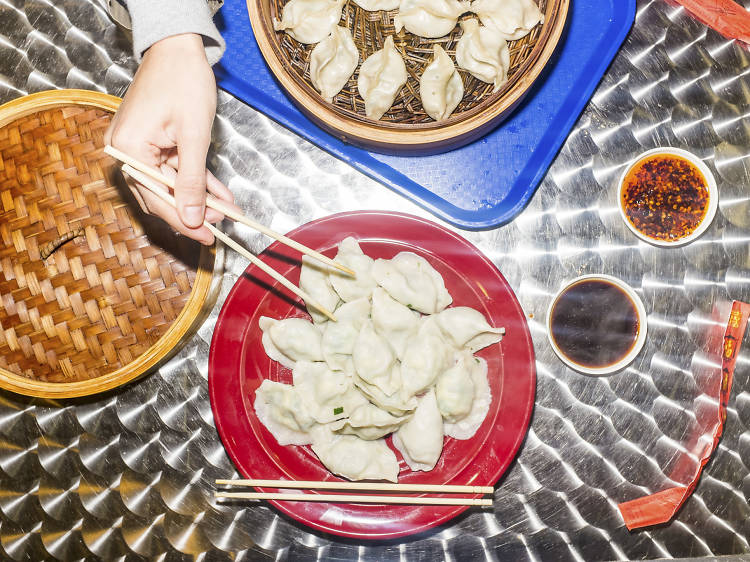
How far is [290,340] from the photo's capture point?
5.24 ft

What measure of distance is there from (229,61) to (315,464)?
134 cm

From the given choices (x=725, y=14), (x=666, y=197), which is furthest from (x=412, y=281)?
(x=725, y=14)

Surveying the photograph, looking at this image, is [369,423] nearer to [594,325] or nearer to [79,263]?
[594,325]

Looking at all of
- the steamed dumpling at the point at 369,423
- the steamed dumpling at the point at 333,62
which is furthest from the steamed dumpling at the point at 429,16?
the steamed dumpling at the point at 369,423

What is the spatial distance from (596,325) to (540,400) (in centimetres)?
31

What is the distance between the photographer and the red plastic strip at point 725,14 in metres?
1.82

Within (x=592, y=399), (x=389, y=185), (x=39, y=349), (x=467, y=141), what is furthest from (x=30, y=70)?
(x=592, y=399)

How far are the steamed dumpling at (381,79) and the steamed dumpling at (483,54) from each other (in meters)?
0.21

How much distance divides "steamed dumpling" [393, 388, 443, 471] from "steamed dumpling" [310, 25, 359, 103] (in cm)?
102

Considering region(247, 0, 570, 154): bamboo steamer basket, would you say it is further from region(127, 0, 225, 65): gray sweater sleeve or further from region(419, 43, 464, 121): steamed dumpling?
region(127, 0, 225, 65): gray sweater sleeve

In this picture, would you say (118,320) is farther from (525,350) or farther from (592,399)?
(592,399)

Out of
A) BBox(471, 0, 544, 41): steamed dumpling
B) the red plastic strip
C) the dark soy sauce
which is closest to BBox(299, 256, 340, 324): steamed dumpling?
the dark soy sauce

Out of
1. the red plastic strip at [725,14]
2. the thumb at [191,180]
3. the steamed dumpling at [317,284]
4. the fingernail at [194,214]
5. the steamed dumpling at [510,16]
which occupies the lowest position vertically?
the steamed dumpling at [317,284]

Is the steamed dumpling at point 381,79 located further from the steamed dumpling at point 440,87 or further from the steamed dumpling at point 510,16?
the steamed dumpling at point 510,16
